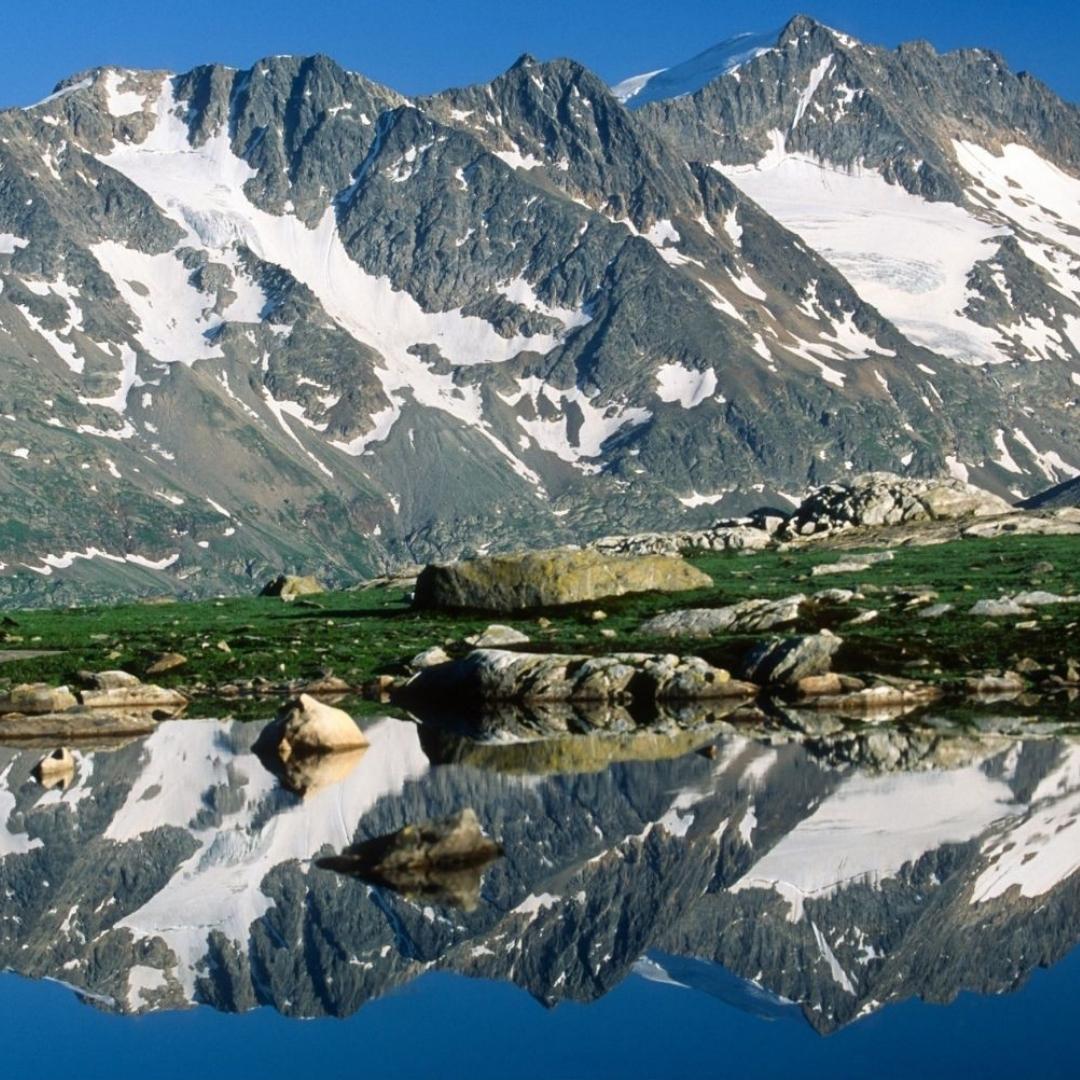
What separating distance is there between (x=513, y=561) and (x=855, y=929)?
165ft

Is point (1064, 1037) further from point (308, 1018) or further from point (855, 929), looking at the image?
point (308, 1018)

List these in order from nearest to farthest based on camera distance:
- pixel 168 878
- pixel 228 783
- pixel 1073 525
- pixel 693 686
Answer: pixel 168 878, pixel 228 783, pixel 693 686, pixel 1073 525

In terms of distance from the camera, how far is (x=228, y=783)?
1698 inches

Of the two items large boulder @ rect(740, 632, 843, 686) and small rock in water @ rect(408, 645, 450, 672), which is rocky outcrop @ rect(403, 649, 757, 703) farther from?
small rock in water @ rect(408, 645, 450, 672)

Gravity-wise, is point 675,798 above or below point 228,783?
below

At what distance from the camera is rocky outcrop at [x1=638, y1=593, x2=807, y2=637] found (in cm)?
6656

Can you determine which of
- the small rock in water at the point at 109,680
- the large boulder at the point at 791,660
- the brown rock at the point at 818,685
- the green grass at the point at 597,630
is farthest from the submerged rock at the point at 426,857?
the small rock in water at the point at 109,680

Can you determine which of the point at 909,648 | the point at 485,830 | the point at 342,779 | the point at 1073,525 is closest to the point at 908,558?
the point at 1073,525

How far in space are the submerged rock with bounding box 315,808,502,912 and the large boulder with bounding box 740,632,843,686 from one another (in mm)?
25071

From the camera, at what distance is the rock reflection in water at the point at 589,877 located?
26.3 metres

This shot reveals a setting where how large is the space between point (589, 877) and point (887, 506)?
271 ft

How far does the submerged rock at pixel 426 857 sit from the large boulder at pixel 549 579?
4319 centimetres

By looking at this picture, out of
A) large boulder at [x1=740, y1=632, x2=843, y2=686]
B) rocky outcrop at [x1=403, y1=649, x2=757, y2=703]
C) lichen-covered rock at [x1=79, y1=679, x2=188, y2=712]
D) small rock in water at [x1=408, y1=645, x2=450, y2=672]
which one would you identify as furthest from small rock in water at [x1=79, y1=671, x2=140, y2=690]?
large boulder at [x1=740, y1=632, x2=843, y2=686]

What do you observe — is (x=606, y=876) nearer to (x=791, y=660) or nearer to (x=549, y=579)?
(x=791, y=660)
